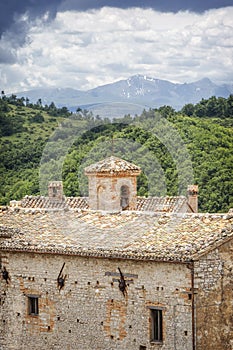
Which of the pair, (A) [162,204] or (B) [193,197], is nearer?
(A) [162,204]

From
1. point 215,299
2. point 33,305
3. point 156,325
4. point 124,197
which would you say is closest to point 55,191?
point 124,197

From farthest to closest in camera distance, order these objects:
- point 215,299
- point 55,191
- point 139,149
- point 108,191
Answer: point 139,149, point 55,191, point 108,191, point 215,299

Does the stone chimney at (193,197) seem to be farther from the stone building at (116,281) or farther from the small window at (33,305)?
the small window at (33,305)

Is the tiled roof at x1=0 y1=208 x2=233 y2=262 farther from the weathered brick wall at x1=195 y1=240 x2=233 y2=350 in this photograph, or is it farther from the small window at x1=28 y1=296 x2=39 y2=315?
the small window at x1=28 y1=296 x2=39 y2=315

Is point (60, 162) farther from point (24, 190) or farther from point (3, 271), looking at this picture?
point (24, 190)

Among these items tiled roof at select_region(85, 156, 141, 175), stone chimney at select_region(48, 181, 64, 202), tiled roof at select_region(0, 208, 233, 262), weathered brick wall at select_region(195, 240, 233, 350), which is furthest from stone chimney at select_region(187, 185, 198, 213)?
weathered brick wall at select_region(195, 240, 233, 350)

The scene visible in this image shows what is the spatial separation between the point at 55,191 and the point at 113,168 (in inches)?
252

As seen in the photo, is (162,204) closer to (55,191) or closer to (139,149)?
(55,191)

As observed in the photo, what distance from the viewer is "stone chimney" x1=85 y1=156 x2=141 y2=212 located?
1199 inches

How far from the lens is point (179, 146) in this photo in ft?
170

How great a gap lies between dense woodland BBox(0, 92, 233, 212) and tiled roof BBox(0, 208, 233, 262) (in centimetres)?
583

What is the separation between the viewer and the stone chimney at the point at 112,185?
3045cm

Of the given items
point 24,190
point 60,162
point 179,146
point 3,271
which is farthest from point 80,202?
point 24,190

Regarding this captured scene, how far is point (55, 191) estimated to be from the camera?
36344mm
